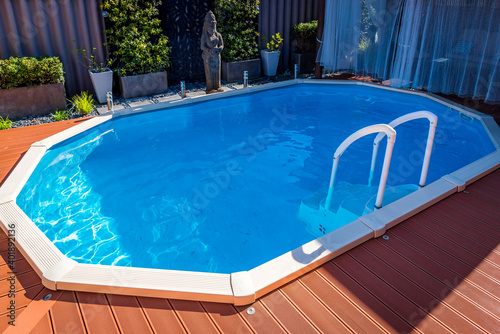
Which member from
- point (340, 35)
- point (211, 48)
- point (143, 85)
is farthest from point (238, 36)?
point (143, 85)

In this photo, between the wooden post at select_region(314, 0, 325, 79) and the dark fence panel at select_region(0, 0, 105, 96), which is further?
the wooden post at select_region(314, 0, 325, 79)

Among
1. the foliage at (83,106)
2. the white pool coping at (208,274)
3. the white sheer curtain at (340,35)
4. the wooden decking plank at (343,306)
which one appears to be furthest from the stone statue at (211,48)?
the wooden decking plank at (343,306)

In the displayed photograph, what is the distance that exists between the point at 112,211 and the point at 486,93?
23.0 feet

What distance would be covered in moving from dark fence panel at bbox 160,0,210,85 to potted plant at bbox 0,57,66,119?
2742mm

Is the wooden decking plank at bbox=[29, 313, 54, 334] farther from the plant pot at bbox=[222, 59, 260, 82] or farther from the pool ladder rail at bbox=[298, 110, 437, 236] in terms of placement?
the plant pot at bbox=[222, 59, 260, 82]

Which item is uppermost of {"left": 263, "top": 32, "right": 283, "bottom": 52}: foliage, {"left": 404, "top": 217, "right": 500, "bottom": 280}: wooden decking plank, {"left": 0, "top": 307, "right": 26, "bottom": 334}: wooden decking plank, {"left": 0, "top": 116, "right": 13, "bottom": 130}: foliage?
{"left": 263, "top": 32, "right": 283, "bottom": 52}: foliage

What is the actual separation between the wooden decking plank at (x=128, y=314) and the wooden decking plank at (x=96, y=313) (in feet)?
0.11

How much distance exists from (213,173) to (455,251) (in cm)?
342

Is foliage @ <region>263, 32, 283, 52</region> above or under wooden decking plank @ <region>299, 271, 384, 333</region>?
above

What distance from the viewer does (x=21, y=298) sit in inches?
103

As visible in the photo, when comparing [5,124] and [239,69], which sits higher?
[239,69]

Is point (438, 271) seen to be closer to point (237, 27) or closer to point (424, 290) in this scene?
point (424, 290)

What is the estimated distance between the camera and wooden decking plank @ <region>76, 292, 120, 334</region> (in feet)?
7.70

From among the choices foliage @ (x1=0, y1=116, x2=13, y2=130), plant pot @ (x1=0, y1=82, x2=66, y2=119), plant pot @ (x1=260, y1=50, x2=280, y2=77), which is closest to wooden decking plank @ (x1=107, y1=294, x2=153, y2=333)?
foliage @ (x1=0, y1=116, x2=13, y2=130)
